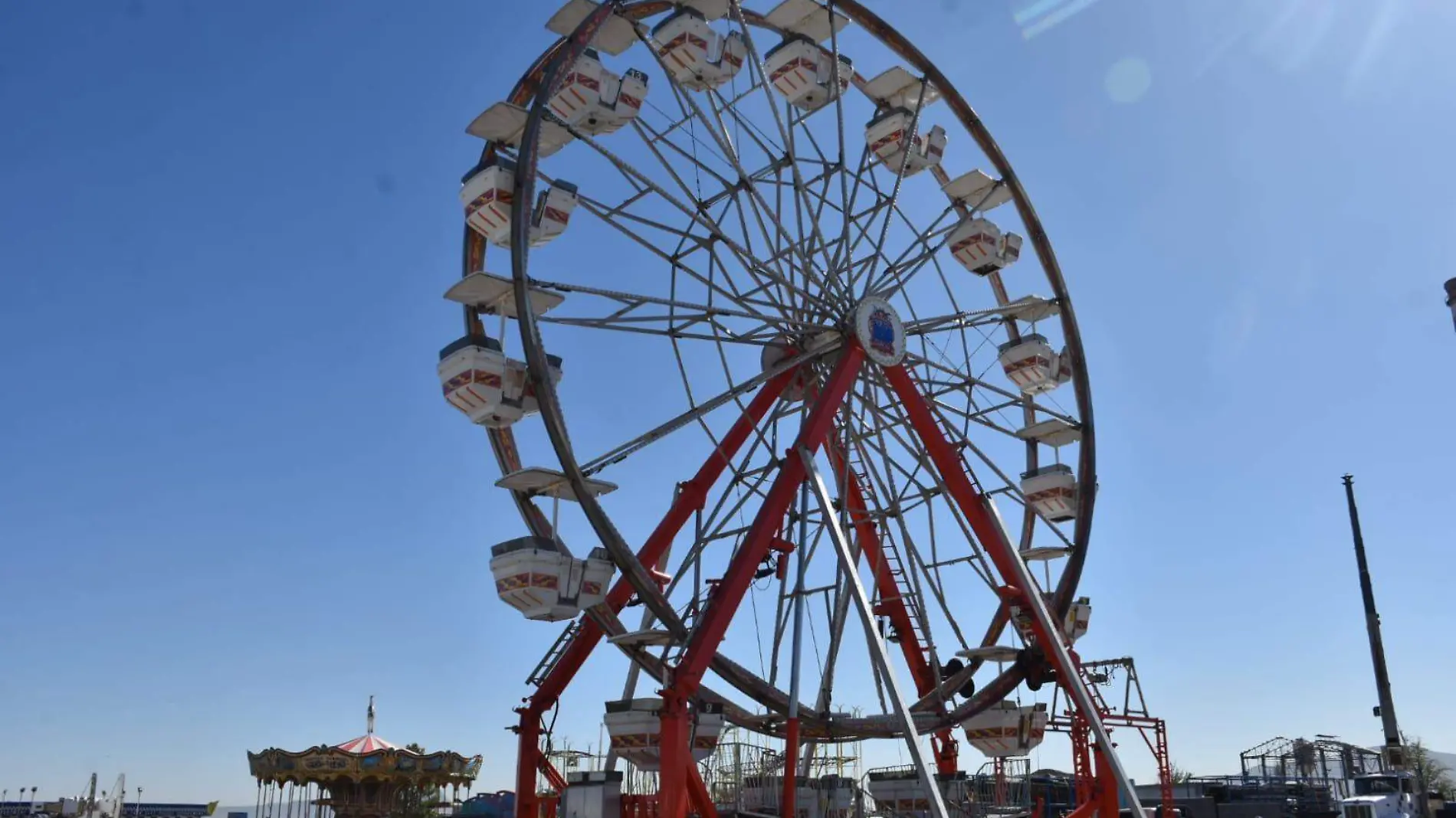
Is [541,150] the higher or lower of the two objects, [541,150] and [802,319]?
the higher

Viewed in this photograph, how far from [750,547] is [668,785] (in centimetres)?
358

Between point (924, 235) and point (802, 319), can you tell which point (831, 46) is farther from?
point (802, 319)

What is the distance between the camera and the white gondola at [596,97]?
1812cm

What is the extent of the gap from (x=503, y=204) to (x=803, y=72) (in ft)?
22.7

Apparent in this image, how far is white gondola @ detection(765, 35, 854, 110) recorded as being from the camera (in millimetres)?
21328

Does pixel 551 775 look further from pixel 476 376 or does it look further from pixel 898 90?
pixel 898 90

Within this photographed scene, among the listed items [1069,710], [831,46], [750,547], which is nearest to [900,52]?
[831,46]

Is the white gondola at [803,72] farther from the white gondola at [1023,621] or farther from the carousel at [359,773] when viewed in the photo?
A: the carousel at [359,773]

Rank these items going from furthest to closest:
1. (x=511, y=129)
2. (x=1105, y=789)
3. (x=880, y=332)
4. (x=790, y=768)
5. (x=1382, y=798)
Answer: (x=1382, y=798), (x=880, y=332), (x=1105, y=789), (x=511, y=129), (x=790, y=768)

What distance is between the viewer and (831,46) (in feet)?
70.3

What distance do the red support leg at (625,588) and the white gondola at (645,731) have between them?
1195mm

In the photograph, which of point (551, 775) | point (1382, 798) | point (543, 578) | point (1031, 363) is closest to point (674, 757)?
point (543, 578)

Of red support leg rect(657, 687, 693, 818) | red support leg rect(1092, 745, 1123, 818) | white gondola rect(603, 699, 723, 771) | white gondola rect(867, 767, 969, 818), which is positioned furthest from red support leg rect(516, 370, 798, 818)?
red support leg rect(1092, 745, 1123, 818)

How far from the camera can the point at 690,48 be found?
1955 centimetres
